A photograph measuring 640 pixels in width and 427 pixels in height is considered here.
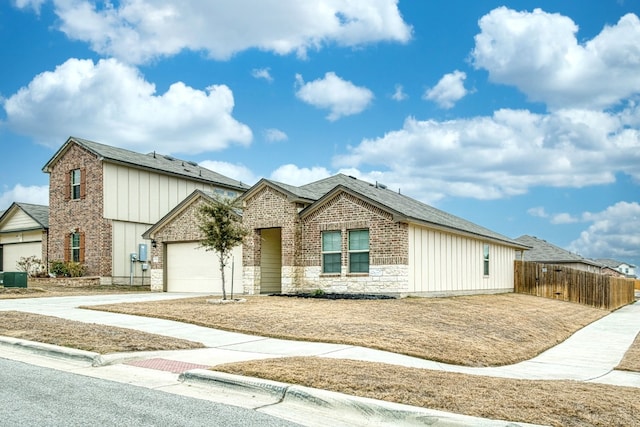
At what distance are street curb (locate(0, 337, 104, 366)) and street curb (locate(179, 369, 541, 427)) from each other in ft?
8.44

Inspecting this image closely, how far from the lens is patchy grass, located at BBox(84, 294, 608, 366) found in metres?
13.2

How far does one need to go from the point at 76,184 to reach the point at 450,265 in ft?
67.1

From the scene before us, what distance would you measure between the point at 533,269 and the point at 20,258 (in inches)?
1197

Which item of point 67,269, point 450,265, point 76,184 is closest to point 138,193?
point 76,184

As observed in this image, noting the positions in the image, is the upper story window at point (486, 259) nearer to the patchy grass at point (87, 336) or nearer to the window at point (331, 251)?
the window at point (331, 251)

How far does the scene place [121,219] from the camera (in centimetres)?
3136

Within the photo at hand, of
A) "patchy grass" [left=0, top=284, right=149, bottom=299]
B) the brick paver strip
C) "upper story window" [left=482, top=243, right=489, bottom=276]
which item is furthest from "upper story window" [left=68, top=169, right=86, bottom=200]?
the brick paver strip

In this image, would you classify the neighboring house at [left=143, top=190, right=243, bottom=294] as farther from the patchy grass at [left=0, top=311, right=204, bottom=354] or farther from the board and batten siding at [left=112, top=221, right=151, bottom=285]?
the patchy grass at [left=0, top=311, right=204, bottom=354]

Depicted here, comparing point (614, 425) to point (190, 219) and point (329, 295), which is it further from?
point (190, 219)

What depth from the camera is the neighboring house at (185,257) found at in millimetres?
26109

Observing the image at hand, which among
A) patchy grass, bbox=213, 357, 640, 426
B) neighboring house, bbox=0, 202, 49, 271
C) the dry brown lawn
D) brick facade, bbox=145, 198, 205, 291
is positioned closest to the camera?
patchy grass, bbox=213, 357, 640, 426

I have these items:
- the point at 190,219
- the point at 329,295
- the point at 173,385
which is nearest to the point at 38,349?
the point at 173,385

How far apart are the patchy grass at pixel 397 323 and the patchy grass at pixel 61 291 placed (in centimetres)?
713

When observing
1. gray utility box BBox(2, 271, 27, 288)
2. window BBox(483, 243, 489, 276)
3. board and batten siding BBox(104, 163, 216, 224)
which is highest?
board and batten siding BBox(104, 163, 216, 224)
